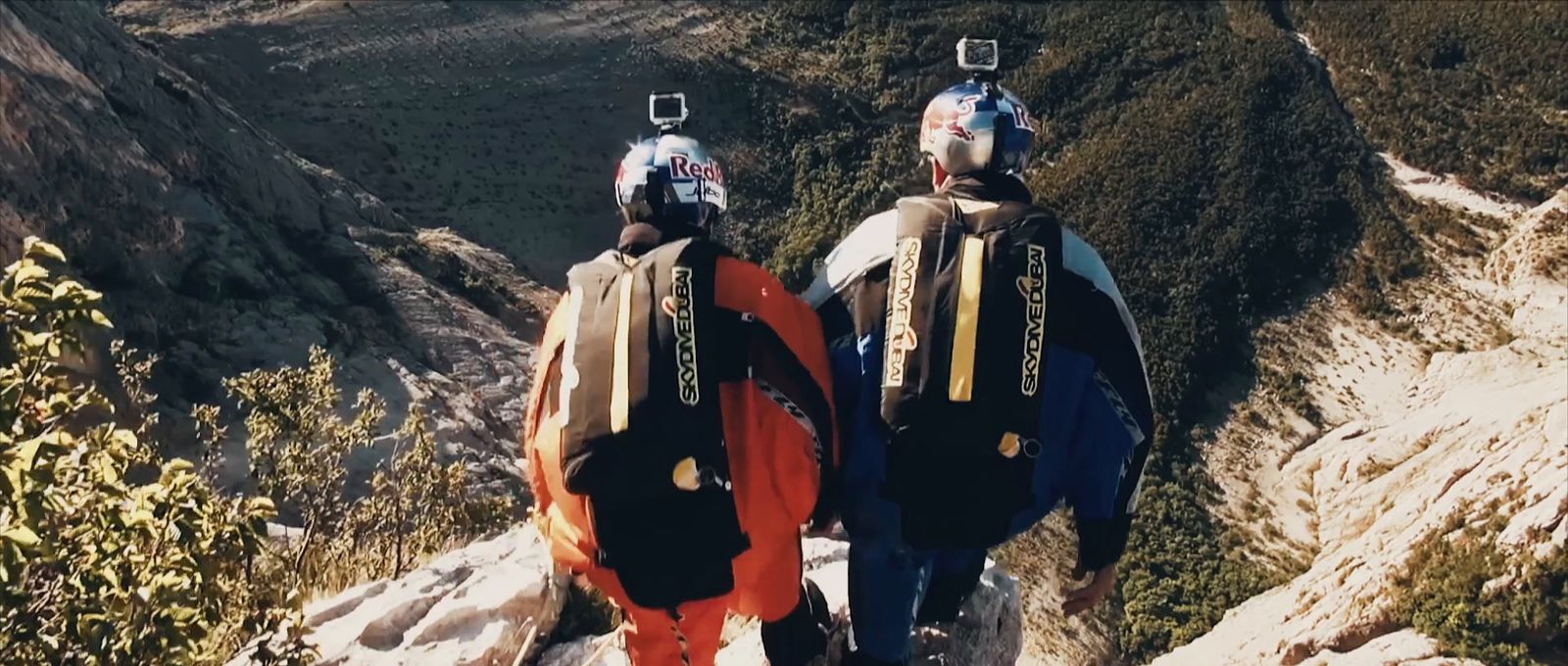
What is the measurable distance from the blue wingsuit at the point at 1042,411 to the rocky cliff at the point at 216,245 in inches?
761

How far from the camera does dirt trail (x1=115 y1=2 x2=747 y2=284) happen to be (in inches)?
1715

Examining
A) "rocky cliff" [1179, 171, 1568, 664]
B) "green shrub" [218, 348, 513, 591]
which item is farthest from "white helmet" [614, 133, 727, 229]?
"rocky cliff" [1179, 171, 1568, 664]

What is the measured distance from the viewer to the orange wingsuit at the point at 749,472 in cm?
441

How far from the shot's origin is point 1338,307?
41000 mm

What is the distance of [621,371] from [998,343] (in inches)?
61.0

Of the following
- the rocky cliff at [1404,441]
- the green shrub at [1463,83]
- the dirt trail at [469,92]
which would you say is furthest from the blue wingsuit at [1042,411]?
the green shrub at [1463,83]

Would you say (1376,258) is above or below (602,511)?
below

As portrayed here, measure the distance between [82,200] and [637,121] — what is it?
30827mm

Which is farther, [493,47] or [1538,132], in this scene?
[493,47]

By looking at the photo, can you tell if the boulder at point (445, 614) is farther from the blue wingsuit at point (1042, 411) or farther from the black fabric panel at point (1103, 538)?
the black fabric panel at point (1103, 538)

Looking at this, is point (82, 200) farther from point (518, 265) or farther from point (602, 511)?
point (602, 511)

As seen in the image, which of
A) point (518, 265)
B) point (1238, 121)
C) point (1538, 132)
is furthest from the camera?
point (1238, 121)

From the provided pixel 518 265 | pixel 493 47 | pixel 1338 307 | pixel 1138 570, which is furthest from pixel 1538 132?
pixel 493 47

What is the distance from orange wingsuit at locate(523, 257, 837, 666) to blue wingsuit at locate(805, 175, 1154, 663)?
20 centimetres
